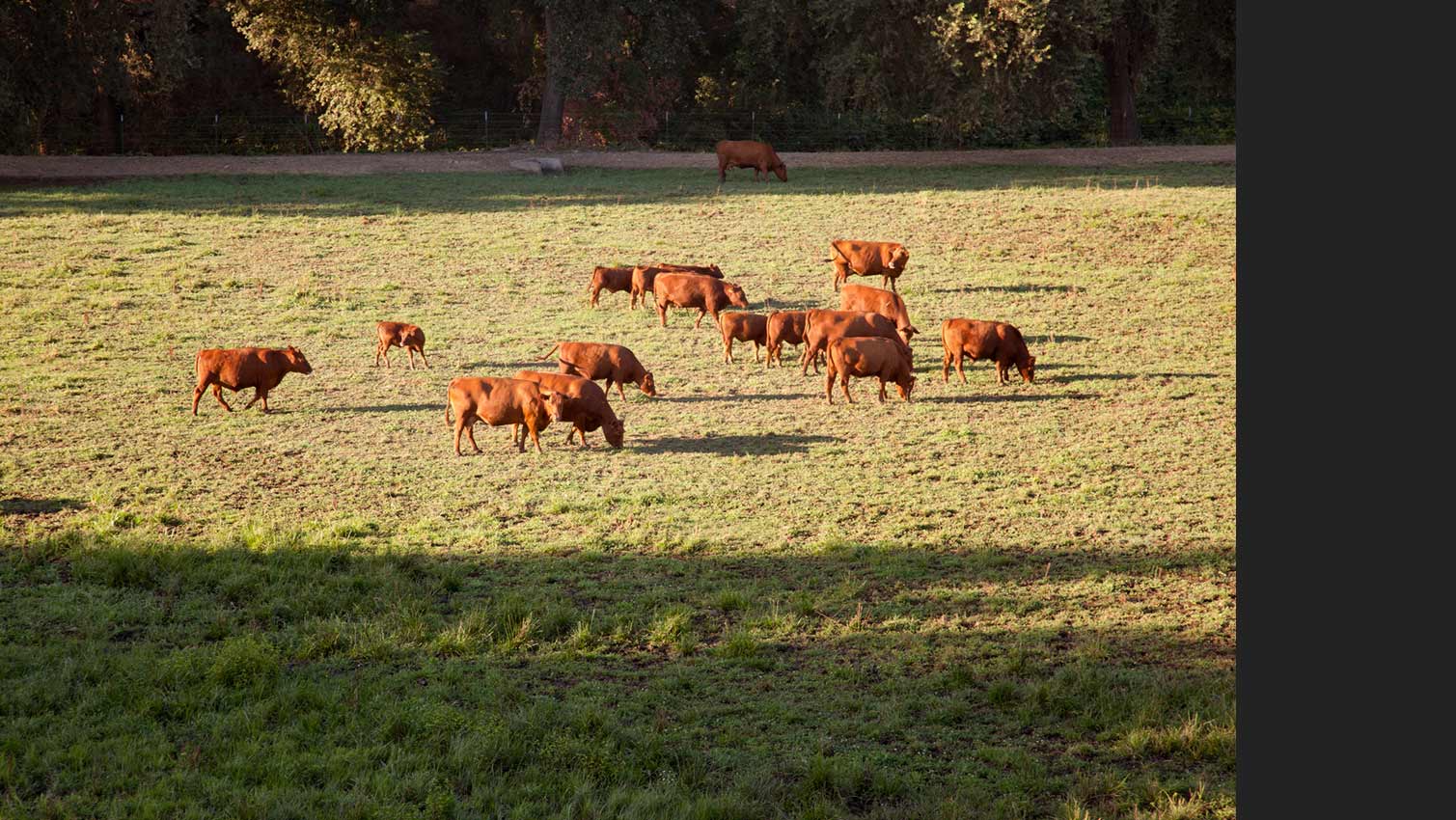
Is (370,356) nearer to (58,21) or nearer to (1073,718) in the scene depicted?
(1073,718)

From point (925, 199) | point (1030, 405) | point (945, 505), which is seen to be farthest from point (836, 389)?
point (925, 199)

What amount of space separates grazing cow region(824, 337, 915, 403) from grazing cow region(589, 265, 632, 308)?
21.0 ft

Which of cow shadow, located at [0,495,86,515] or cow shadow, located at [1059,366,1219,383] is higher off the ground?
cow shadow, located at [1059,366,1219,383]

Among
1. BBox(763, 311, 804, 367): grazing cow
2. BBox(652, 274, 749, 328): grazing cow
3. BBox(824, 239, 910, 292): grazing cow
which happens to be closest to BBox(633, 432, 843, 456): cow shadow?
BBox(763, 311, 804, 367): grazing cow

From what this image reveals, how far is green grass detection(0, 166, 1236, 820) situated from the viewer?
7.99 meters

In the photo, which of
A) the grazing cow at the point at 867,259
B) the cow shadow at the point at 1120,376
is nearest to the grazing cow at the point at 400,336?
the grazing cow at the point at 867,259

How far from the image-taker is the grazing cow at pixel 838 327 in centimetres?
1777

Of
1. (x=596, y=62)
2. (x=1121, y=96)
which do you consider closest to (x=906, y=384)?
(x=596, y=62)

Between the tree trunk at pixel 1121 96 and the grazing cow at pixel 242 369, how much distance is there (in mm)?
32011

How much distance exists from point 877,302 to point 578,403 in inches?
256

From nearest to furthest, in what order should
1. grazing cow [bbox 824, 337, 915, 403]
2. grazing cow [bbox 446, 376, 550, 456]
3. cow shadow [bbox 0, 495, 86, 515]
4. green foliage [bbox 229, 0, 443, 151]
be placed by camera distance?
cow shadow [bbox 0, 495, 86, 515]
grazing cow [bbox 446, 376, 550, 456]
grazing cow [bbox 824, 337, 915, 403]
green foliage [bbox 229, 0, 443, 151]

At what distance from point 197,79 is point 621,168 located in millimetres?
16497

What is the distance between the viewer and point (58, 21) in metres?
36.0

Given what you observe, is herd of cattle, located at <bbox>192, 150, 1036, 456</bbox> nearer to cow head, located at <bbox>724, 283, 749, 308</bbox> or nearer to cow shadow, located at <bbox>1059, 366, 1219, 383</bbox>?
cow head, located at <bbox>724, 283, 749, 308</bbox>
